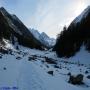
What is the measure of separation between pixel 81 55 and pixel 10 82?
42036 mm

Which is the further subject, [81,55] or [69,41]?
[69,41]

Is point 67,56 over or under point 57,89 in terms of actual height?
over

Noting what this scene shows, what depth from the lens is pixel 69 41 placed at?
75750mm

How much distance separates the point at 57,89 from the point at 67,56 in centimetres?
5315

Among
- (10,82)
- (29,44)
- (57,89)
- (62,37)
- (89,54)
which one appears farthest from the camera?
(29,44)

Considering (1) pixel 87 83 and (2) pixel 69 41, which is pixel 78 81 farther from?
(2) pixel 69 41

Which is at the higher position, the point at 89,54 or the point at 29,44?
the point at 29,44

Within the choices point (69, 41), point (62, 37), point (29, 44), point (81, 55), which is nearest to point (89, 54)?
point (81, 55)

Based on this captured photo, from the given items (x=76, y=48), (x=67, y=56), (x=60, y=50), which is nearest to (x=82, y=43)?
(x=76, y=48)

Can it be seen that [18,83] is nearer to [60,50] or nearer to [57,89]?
[57,89]

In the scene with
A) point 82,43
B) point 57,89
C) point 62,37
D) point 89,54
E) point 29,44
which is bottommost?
point 57,89

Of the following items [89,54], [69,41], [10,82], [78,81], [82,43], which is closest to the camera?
[10,82]

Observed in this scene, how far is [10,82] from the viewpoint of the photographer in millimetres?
17609

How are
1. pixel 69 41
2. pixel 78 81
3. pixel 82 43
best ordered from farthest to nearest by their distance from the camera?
pixel 69 41 → pixel 82 43 → pixel 78 81
